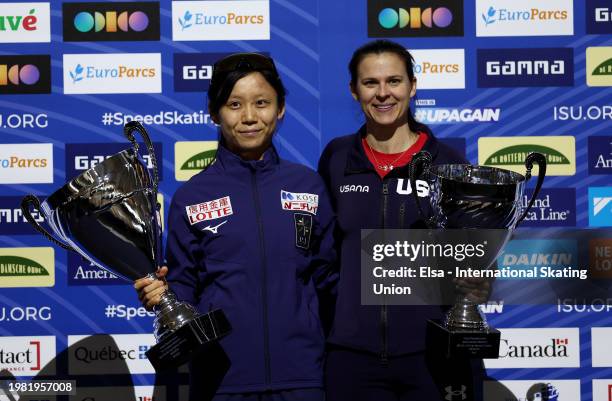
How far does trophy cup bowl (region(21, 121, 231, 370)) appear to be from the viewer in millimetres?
2021

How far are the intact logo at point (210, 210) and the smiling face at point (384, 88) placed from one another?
55 centimetres

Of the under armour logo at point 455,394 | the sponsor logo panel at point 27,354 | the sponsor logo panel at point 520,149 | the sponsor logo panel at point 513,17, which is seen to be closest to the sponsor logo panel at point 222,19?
the sponsor logo panel at point 513,17

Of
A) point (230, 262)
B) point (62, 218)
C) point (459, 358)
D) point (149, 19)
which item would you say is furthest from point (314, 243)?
point (149, 19)

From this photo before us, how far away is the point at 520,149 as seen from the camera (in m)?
2.74

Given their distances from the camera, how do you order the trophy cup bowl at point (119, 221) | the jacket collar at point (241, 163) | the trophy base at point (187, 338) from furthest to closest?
the jacket collar at point (241, 163), the trophy cup bowl at point (119, 221), the trophy base at point (187, 338)

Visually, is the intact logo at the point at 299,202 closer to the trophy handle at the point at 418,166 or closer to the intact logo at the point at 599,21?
the trophy handle at the point at 418,166

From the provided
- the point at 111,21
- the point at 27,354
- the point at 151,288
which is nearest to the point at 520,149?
the point at 151,288

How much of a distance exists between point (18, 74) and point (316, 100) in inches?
44.3

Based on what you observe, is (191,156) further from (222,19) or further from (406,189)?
(406,189)

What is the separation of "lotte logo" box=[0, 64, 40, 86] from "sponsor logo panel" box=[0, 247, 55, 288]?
24.9 inches

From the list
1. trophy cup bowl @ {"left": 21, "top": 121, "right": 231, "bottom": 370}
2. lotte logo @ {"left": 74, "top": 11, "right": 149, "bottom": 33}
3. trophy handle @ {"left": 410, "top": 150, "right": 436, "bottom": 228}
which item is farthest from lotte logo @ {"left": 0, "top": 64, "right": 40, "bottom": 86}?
trophy handle @ {"left": 410, "top": 150, "right": 436, "bottom": 228}

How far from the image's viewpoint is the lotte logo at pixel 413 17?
8.91ft

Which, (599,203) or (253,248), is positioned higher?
(599,203)

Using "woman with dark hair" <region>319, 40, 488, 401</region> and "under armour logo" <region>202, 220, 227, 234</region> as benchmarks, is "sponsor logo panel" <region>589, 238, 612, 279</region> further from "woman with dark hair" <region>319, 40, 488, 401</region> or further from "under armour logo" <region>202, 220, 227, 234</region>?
"under armour logo" <region>202, 220, 227, 234</region>
